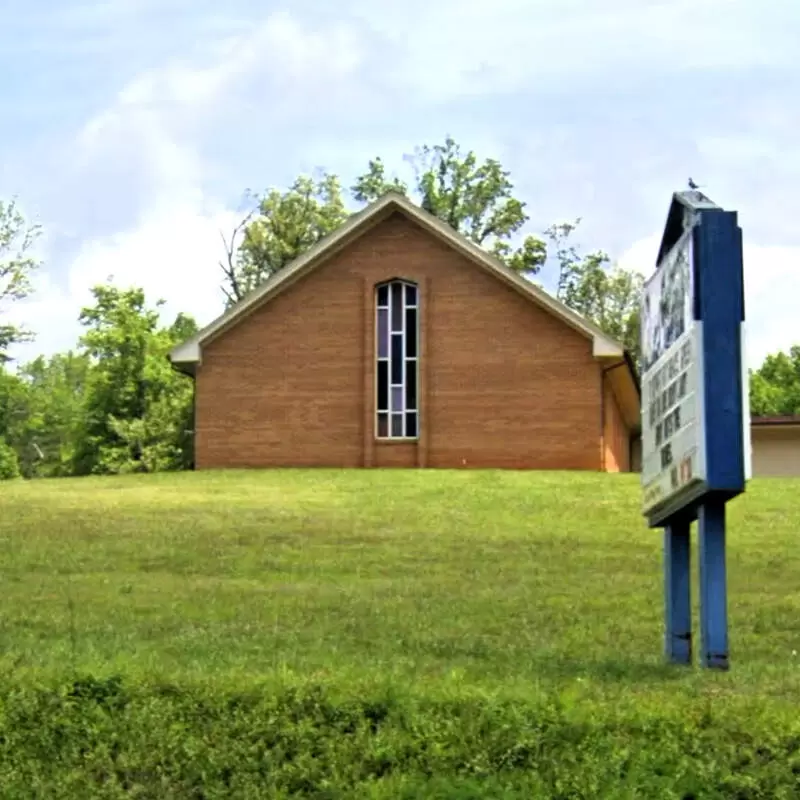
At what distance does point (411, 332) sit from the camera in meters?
34.9

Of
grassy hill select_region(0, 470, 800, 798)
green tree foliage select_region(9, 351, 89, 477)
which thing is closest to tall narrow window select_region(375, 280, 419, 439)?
grassy hill select_region(0, 470, 800, 798)

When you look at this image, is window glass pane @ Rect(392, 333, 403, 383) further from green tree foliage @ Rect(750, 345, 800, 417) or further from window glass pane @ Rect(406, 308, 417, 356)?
green tree foliage @ Rect(750, 345, 800, 417)

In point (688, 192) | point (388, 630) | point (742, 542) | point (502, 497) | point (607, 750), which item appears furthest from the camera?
point (502, 497)

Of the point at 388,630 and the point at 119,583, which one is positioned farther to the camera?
the point at 119,583

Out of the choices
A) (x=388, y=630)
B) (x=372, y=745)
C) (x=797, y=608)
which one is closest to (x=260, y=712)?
(x=372, y=745)

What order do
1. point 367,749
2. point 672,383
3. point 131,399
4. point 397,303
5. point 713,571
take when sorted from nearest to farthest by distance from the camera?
point 367,749, point 713,571, point 672,383, point 397,303, point 131,399

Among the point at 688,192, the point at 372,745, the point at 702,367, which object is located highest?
the point at 688,192

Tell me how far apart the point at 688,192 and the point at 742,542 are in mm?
9526

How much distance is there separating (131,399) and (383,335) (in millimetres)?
30446

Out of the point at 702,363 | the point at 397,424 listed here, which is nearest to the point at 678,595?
the point at 702,363

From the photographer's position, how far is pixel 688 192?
9.65 m

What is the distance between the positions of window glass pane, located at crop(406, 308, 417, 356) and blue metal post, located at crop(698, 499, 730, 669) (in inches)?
1009

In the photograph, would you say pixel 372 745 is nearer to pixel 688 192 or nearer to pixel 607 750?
pixel 607 750

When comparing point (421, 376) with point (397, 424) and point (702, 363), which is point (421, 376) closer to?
point (397, 424)
